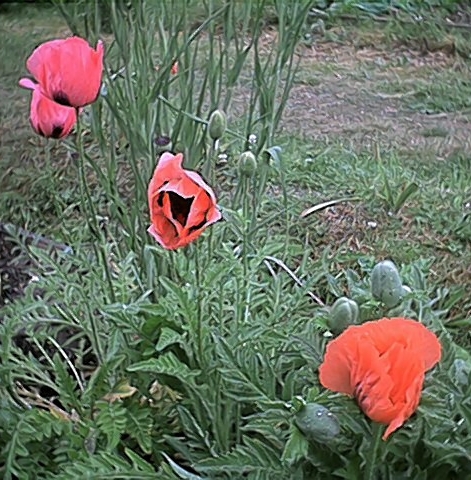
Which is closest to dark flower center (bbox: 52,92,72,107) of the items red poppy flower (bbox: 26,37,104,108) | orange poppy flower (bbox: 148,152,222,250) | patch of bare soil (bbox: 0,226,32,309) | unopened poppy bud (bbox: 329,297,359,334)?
red poppy flower (bbox: 26,37,104,108)

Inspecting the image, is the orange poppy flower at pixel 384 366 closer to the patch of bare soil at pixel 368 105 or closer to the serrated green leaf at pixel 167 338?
the serrated green leaf at pixel 167 338

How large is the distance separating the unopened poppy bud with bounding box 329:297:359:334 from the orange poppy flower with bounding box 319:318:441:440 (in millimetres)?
80

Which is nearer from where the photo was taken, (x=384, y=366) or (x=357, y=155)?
(x=384, y=366)

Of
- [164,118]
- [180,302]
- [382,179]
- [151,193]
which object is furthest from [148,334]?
[382,179]

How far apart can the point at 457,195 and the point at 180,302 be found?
0.80 meters

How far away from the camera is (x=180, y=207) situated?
1.94 ft

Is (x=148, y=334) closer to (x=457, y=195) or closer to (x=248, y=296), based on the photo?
(x=248, y=296)

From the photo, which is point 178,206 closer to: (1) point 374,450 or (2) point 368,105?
(1) point 374,450

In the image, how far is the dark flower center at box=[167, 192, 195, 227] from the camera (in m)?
0.59

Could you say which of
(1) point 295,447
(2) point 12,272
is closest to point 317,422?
(1) point 295,447

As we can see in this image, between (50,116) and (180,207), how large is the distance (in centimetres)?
18

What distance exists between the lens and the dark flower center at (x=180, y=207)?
0.59m

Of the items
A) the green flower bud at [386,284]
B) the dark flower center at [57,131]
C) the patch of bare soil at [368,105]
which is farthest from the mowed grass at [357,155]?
the green flower bud at [386,284]

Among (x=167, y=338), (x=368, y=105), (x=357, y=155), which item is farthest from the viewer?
(x=368, y=105)
